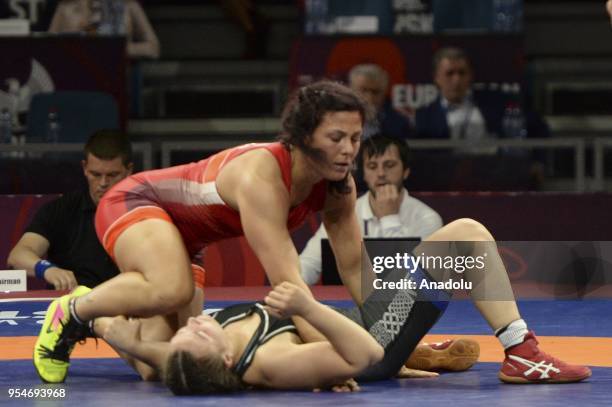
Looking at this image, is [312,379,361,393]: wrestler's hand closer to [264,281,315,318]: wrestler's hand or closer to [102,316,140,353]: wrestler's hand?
[264,281,315,318]: wrestler's hand

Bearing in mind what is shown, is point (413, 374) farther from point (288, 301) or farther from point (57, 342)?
point (57, 342)

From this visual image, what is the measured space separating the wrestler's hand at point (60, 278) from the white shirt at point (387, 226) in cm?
179

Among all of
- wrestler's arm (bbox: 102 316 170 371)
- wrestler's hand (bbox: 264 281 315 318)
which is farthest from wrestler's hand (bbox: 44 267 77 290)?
wrestler's hand (bbox: 264 281 315 318)

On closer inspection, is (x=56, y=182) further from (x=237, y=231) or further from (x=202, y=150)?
(x=237, y=231)

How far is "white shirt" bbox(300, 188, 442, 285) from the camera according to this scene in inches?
308

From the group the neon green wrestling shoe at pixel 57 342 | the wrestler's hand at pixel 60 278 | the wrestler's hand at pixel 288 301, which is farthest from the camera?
the wrestler's hand at pixel 60 278

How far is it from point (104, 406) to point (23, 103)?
560 centimetres

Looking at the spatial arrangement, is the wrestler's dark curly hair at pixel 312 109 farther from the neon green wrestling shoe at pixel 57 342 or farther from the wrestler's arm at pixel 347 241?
the neon green wrestling shoe at pixel 57 342

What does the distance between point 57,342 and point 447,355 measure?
1427 mm

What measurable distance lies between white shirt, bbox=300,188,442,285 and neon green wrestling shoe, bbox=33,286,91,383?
283 cm

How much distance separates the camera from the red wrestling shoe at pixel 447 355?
5.20 metres

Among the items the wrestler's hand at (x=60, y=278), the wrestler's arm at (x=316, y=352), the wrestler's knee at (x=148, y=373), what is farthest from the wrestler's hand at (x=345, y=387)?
the wrestler's hand at (x=60, y=278)

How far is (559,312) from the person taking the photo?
692 centimetres

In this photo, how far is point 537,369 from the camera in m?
4.84
